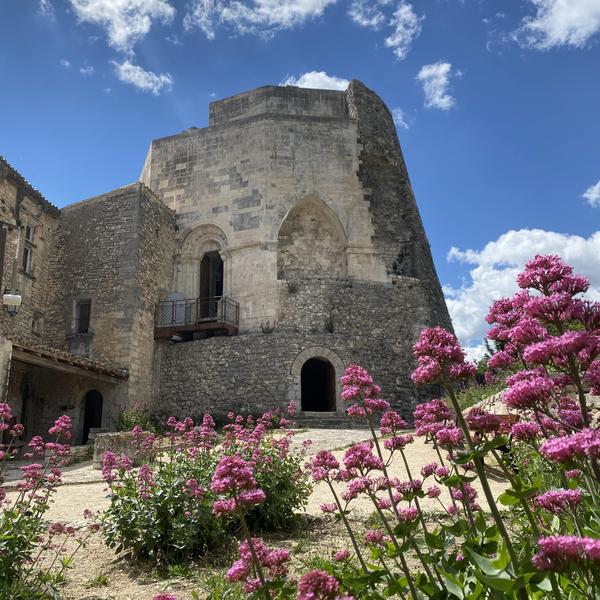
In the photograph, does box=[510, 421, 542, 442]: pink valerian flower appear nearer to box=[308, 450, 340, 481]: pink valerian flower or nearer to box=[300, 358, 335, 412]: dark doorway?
box=[308, 450, 340, 481]: pink valerian flower

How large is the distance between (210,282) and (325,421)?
6546 mm

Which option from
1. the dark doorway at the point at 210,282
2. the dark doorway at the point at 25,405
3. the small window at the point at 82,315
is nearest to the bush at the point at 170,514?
the dark doorway at the point at 25,405

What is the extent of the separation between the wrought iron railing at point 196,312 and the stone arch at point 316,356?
2435mm

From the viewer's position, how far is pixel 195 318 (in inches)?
672

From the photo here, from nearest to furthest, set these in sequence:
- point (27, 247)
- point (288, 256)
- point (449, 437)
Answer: point (449, 437), point (27, 247), point (288, 256)

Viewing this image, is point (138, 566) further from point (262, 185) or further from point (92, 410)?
point (262, 185)

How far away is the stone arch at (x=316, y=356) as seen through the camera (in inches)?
604

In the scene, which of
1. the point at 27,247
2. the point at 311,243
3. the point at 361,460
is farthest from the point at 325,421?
the point at 361,460

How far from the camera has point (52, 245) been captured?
17.0m

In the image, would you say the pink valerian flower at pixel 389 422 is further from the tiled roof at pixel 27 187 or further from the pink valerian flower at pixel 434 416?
the tiled roof at pixel 27 187

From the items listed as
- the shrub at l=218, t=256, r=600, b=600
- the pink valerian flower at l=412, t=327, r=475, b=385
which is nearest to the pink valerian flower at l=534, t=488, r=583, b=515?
the shrub at l=218, t=256, r=600, b=600

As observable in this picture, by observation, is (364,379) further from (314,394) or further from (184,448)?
(314,394)

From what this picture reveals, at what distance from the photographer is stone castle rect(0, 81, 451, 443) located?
15.3 m

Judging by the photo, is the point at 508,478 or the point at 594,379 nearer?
the point at 508,478
